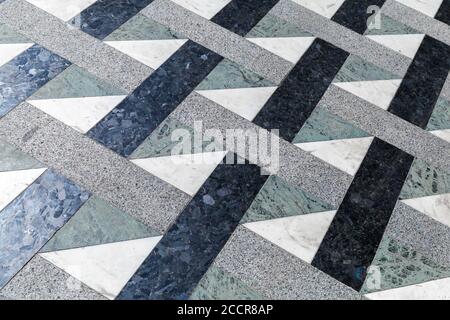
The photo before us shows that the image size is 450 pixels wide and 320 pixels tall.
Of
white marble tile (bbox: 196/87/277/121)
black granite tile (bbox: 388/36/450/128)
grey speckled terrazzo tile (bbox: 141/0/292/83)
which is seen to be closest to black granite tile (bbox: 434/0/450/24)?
black granite tile (bbox: 388/36/450/128)

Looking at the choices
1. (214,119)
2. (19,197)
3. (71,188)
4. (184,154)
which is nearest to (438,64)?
(214,119)

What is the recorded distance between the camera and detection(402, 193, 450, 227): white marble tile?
2.24 m

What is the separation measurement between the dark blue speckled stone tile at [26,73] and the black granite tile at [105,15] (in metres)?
0.29

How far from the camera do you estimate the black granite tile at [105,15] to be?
8.78ft

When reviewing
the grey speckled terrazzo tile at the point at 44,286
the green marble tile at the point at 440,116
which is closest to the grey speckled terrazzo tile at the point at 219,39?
the green marble tile at the point at 440,116

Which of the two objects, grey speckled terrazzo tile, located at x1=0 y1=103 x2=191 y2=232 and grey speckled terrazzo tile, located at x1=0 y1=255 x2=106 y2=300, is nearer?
grey speckled terrazzo tile, located at x1=0 y1=255 x2=106 y2=300

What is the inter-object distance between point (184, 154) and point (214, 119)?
27cm

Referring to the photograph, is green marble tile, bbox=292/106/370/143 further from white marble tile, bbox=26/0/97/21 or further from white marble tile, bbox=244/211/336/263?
white marble tile, bbox=26/0/97/21

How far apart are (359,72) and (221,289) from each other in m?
1.59

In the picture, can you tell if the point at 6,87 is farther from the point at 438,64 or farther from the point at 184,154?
the point at 438,64

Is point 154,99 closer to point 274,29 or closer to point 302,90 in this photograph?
point 302,90

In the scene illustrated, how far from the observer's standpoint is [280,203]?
7.02 ft

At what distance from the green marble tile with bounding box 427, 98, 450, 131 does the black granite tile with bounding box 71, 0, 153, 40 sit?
1.74m

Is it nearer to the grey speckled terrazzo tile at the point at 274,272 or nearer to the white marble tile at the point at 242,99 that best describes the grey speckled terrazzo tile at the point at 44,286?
the grey speckled terrazzo tile at the point at 274,272
